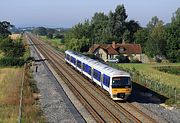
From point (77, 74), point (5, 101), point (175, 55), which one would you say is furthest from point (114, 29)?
point (5, 101)

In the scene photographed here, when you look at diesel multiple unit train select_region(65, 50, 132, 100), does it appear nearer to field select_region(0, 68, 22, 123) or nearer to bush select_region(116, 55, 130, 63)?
field select_region(0, 68, 22, 123)

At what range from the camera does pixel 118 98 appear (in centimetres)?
2998

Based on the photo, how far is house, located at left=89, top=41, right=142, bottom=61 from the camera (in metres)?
86.8

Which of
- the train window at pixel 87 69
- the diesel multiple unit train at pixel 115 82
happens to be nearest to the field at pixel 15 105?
the diesel multiple unit train at pixel 115 82

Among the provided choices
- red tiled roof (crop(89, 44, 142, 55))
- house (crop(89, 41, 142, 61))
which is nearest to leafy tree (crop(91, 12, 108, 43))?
red tiled roof (crop(89, 44, 142, 55))

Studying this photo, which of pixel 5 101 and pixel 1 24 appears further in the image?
pixel 1 24

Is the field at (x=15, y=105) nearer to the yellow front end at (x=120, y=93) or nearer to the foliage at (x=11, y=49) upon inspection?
the yellow front end at (x=120, y=93)

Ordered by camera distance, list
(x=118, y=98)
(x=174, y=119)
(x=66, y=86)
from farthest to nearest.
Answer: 1. (x=66, y=86)
2. (x=118, y=98)
3. (x=174, y=119)

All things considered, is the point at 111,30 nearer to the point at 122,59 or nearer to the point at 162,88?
the point at 122,59

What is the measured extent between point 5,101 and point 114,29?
80.7m

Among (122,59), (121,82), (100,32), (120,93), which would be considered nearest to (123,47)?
(122,59)

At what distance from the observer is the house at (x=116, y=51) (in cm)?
8681

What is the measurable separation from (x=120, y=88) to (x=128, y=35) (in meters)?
81.4

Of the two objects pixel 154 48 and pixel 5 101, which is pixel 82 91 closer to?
pixel 5 101
